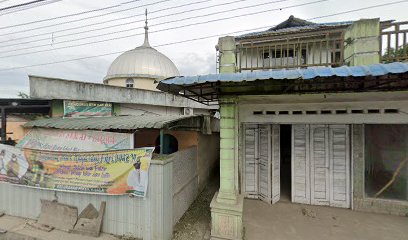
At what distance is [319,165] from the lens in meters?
6.02

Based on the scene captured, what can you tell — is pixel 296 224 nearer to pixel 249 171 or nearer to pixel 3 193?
pixel 249 171

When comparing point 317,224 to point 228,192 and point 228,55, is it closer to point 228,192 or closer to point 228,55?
point 228,192

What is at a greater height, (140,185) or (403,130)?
(403,130)

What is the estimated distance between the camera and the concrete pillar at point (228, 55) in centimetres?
481

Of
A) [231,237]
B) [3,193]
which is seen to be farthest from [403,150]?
[3,193]

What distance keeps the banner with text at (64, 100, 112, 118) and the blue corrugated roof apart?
6028 mm

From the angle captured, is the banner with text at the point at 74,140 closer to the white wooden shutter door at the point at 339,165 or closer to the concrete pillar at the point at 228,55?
the concrete pillar at the point at 228,55

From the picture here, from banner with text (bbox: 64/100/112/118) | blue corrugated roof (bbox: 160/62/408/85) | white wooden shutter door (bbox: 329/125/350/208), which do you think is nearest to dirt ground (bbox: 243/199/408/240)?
white wooden shutter door (bbox: 329/125/350/208)

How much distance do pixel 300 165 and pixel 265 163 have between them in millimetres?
1085

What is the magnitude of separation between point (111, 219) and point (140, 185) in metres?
1.25

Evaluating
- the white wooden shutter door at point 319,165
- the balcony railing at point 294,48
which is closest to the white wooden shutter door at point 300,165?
the white wooden shutter door at point 319,165

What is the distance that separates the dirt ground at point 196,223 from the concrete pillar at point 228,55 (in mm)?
4027

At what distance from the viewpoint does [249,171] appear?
6.50 m

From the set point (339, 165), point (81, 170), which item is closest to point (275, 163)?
point (339, 165)
